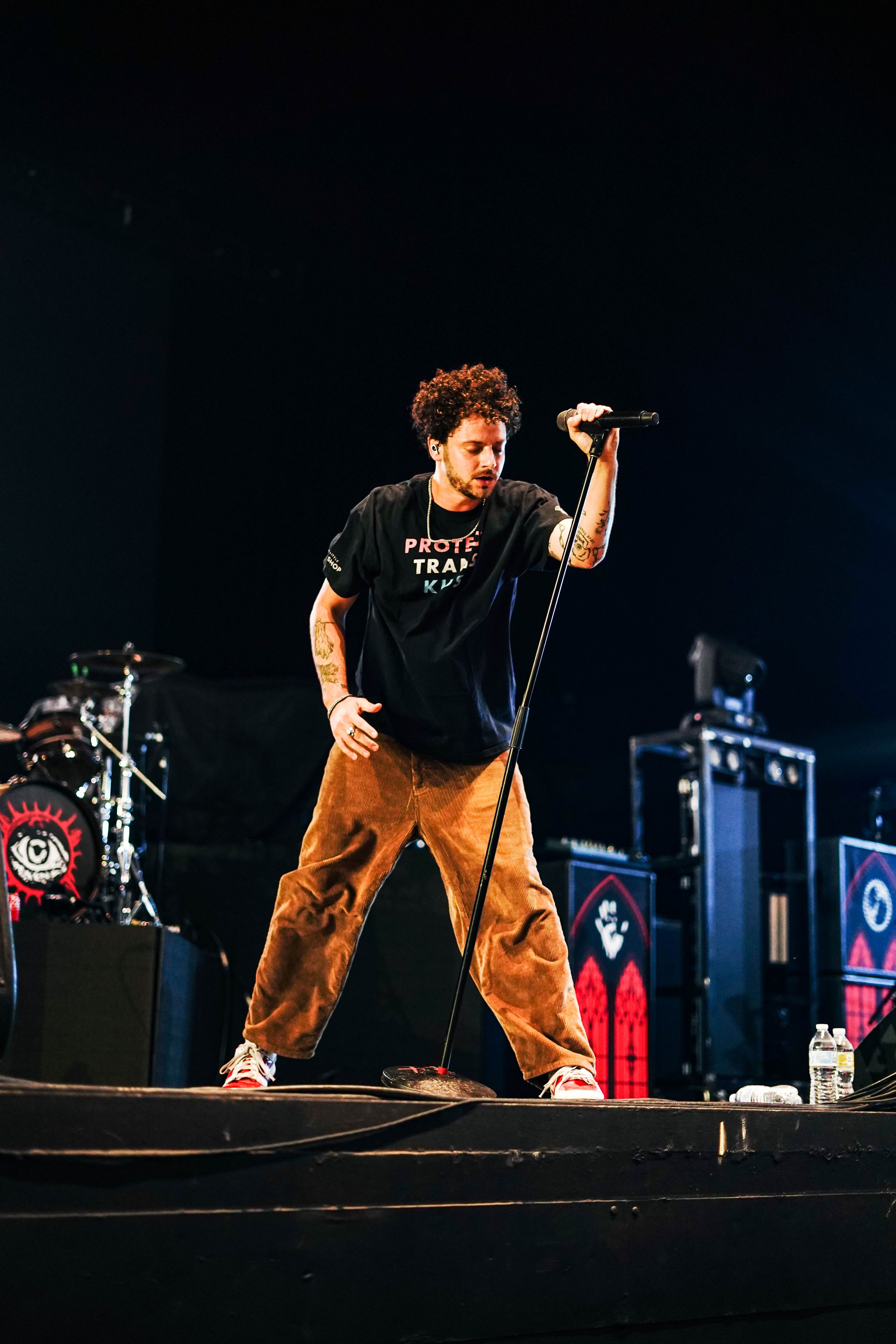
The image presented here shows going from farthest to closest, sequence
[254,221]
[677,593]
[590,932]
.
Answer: [677,593]
[254,221]
[590,932]

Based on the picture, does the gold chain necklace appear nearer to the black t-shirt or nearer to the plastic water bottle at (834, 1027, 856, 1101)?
the black t-shirt

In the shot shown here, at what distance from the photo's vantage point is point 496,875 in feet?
9.86

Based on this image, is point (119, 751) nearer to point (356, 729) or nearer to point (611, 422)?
point (356, 729)

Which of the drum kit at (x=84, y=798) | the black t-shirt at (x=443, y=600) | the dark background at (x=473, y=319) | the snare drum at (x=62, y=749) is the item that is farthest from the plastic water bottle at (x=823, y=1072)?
the dark background at (x=473, y=319)

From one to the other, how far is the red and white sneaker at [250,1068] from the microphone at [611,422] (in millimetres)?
1540

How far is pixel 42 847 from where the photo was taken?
5852mm

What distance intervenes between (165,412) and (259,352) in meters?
0.79

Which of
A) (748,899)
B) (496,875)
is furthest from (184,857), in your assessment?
(496,875)

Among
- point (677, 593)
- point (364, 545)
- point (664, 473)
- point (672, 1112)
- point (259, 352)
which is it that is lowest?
point (672, 1112)

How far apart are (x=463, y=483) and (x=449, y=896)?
1.00 meters

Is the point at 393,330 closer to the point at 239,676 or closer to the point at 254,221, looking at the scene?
the point at 254,221

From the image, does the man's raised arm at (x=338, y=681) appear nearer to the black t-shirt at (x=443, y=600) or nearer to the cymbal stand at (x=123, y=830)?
the black t-shirt at (x=443, y=600)

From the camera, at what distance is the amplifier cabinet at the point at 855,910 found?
287 inches

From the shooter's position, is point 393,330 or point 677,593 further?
point 677,593
